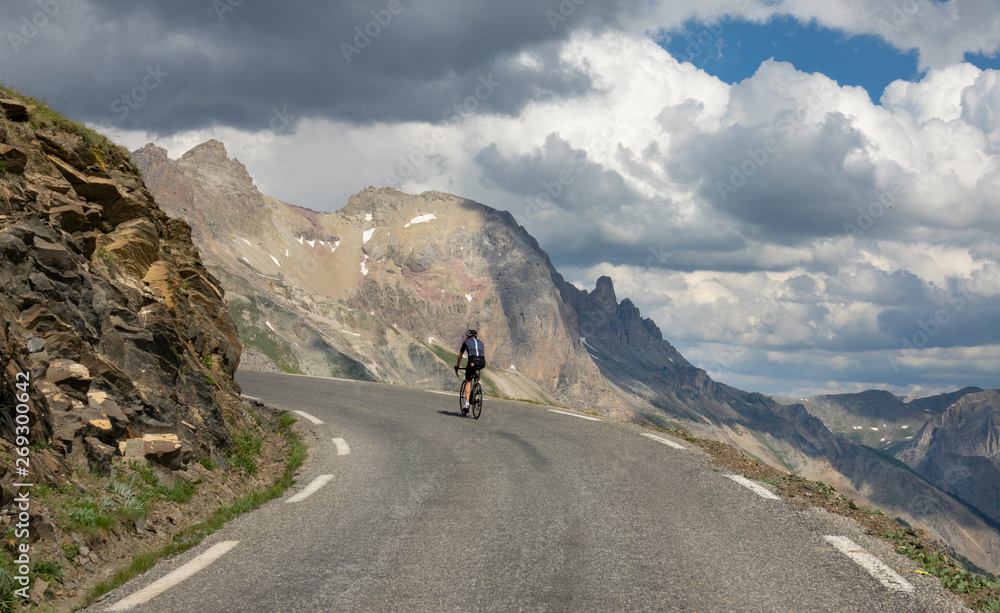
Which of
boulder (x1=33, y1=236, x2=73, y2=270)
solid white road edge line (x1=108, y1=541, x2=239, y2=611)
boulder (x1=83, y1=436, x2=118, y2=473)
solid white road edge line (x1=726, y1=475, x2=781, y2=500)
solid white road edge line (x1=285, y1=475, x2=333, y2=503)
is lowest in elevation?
solid white road edge line (x1=108, y1=541, x2=239, y2=611)

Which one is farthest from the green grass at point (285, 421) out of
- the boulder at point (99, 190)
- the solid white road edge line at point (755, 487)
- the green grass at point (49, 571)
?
the solid white road edge line at point (755, 487)

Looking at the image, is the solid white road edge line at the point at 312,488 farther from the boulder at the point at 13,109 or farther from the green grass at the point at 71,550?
the boulder at the point at 13,109

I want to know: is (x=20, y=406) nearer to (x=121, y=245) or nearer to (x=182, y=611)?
(x=182, y=611)

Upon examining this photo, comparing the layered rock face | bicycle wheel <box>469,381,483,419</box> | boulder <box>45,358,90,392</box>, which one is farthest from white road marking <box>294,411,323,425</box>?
boulder <box>45,358,90,392</box>

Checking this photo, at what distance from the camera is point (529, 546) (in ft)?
21.1

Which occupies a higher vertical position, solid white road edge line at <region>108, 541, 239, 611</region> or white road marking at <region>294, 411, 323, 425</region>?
white road marking at <region>294, 411, 323, 425</region>

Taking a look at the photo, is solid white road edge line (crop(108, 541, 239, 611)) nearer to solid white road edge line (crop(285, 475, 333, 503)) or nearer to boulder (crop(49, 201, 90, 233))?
solid white road edge line (crop(285, 475, 333, 503))

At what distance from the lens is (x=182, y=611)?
4.92 metres

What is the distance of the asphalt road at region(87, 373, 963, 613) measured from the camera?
16.9 ft

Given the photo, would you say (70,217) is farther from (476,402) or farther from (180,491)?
(476,402)

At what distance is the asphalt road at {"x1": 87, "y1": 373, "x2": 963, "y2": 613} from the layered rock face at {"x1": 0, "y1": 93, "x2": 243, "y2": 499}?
73.4 inches

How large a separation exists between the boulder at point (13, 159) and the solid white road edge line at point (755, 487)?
10.7 metres

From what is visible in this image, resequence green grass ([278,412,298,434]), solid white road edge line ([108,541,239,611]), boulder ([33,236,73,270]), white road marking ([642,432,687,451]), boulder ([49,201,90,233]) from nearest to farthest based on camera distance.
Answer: solid white road edge line ([108,541,239,611]) → boulder ([33,236,73,270]) → boulder ([49,201,90,233]) → white road marking ([642,432,687,451]) → green grass ([278,412,298,434])

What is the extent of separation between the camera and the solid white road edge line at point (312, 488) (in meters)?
8.70
